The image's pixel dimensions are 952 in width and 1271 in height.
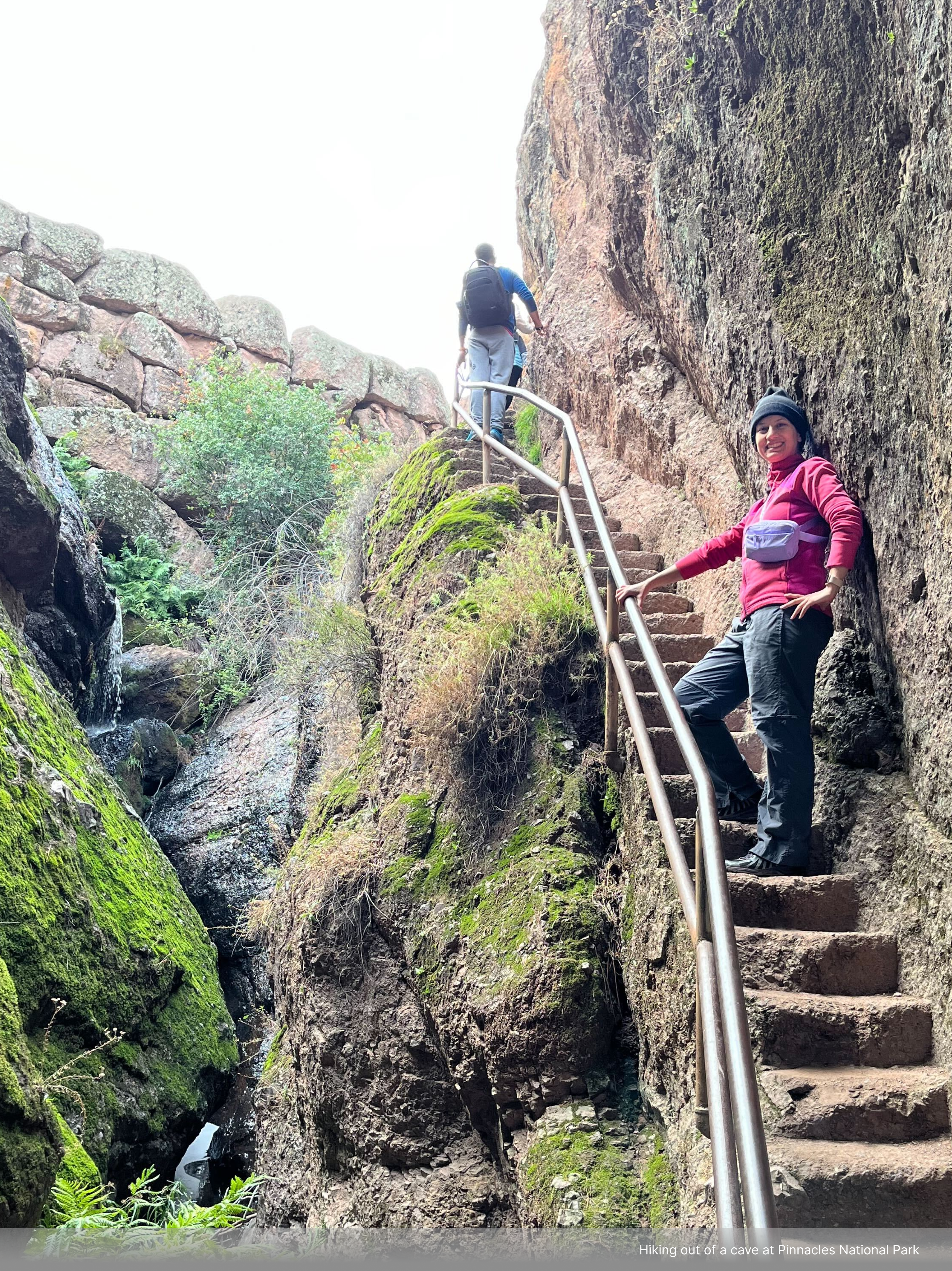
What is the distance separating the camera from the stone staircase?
269 centimetres

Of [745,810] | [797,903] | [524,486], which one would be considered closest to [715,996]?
[797,903]

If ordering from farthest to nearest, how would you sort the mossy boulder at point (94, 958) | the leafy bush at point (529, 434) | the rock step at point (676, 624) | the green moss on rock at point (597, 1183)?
1. the leafy bush at point (529, 434)
2. the rock step at point (676, 624)
3. the mossy boulder at point (94, 958)
4. the green moss on rock at point (597, 1183)

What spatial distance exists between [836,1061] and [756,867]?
789 mm

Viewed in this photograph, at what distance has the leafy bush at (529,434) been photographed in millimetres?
10031

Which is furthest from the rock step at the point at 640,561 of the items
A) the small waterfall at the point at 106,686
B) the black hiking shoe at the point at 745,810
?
the small waterfall at the point at 106,686

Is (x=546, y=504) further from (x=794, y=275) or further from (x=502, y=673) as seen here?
(x=794, y=275)

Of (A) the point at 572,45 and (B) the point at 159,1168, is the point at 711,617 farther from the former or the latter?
(A) the point at 572,45

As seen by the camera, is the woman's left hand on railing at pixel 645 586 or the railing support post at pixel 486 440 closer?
the woman's left hand on railing at pixel 645 586

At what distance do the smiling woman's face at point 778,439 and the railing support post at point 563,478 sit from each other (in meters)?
2.05

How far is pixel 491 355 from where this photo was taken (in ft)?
30.0

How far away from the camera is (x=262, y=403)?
52.8 ft

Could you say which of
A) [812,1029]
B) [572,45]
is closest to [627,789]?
[812,1029]

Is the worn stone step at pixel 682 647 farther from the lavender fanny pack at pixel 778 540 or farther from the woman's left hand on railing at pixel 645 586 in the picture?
the lavender fanny pack at pixel 778 540

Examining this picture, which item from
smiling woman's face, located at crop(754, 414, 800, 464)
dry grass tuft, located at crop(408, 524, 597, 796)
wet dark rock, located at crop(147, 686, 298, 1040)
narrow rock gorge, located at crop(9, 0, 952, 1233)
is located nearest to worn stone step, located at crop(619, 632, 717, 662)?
narrow rock gorge, located at crop(9, 0, 952, 1233)
